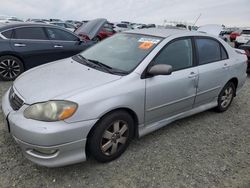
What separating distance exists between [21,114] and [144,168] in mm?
1477

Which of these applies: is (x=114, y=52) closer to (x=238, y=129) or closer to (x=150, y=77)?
(x=150, y=77)

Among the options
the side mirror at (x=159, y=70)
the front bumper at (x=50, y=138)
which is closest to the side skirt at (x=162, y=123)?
the side mirror at (x=159, y=70)

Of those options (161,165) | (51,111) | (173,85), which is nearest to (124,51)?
(173,85)

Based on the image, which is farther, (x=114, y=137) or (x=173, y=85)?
(x=173, y=85)

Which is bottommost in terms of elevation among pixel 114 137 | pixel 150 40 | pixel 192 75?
pixel 114 137

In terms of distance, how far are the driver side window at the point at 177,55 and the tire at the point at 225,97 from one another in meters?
1.18

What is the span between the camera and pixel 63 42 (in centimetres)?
672

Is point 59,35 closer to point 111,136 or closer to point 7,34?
point 7,34

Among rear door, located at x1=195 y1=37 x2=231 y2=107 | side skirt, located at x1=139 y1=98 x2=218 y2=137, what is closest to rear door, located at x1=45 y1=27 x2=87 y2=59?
rear door, located at x1=195 y1=37 x2=231 y2=107

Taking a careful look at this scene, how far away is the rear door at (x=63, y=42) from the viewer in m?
6.57

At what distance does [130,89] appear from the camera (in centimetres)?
284

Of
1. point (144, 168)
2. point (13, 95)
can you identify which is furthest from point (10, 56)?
point (144, 168)

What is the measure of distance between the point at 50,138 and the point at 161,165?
1.36 metres

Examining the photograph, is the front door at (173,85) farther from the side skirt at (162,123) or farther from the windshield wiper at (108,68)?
the windshield wiper at (108,68)
